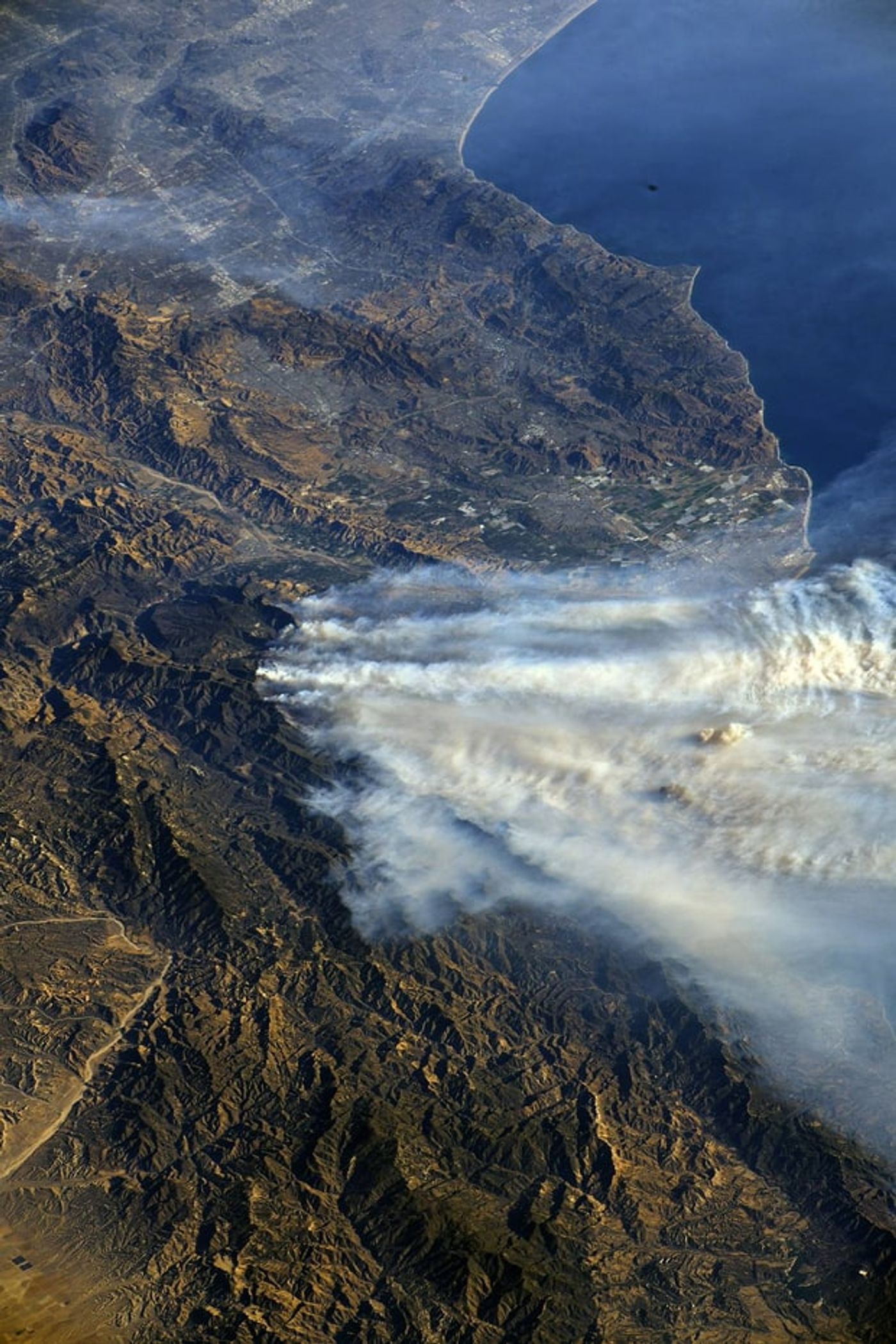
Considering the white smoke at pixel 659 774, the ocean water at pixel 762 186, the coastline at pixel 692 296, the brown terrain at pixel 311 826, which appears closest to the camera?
the brown terrain at pixel 311 826

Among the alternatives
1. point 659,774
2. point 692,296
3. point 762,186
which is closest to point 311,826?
point 659,774

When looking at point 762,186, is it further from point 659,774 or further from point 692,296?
point 659,774

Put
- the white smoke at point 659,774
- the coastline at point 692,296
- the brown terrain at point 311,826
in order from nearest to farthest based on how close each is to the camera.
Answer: the brown terrain at point 311,826 → the white smoke at point 659,774 → the coastline at point 692,296

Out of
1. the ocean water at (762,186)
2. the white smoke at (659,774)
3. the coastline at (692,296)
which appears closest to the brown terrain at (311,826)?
the coastline at (692,296)

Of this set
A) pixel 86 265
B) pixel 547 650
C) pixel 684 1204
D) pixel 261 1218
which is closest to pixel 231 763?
pixel 547 650

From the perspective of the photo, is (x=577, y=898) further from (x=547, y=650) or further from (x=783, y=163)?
(x=783, y=163)

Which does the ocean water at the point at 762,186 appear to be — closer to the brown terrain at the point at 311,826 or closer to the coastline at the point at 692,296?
the coastline at the point at 692,296

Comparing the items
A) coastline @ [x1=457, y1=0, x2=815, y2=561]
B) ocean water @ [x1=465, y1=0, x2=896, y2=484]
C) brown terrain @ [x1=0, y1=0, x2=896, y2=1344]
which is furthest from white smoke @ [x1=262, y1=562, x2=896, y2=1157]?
ocean water @ [x1=465, y1=0, x2=896, y2=484]
